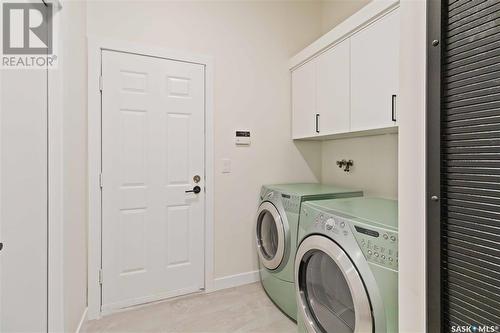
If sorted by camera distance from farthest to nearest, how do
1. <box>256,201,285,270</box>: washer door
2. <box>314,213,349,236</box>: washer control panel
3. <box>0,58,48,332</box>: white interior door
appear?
1. <box>256,201,285,270</box>: washer door
2. <box>314,213,349,236</box>: washer control panel
3. <box>0,58,48,332</box>: white interior door

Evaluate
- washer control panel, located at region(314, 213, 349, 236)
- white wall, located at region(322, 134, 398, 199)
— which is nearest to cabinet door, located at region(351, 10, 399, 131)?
white wall, located at region(322, 134, 398, 199)

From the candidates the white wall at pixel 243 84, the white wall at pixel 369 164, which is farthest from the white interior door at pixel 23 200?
the white wall at pixel 369 164

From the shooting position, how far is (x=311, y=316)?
1.44 metres

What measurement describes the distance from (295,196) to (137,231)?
52.1 inches

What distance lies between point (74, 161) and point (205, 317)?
4.73ft

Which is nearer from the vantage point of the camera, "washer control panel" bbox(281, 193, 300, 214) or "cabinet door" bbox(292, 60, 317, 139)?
"washer control panel" bbox(281, 193, 300, 214)

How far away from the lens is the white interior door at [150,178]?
200cm

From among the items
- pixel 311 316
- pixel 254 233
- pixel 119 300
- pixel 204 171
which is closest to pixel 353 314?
pixel 311 316

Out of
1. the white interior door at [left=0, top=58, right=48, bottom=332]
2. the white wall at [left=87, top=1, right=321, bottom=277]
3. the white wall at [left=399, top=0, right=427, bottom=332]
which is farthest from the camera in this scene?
the white wall at [left=87, top=1, right=321, bottom=277]

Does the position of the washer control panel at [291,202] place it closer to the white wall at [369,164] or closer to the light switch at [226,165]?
the light switch at [226,165]

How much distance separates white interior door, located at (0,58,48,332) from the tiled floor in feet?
2.25

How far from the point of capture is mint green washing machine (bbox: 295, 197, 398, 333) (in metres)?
1.06

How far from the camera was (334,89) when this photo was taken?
208 centimetres

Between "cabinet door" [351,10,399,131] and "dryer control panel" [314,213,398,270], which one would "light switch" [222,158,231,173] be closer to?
"cabinet door" [351,10,399,131]
